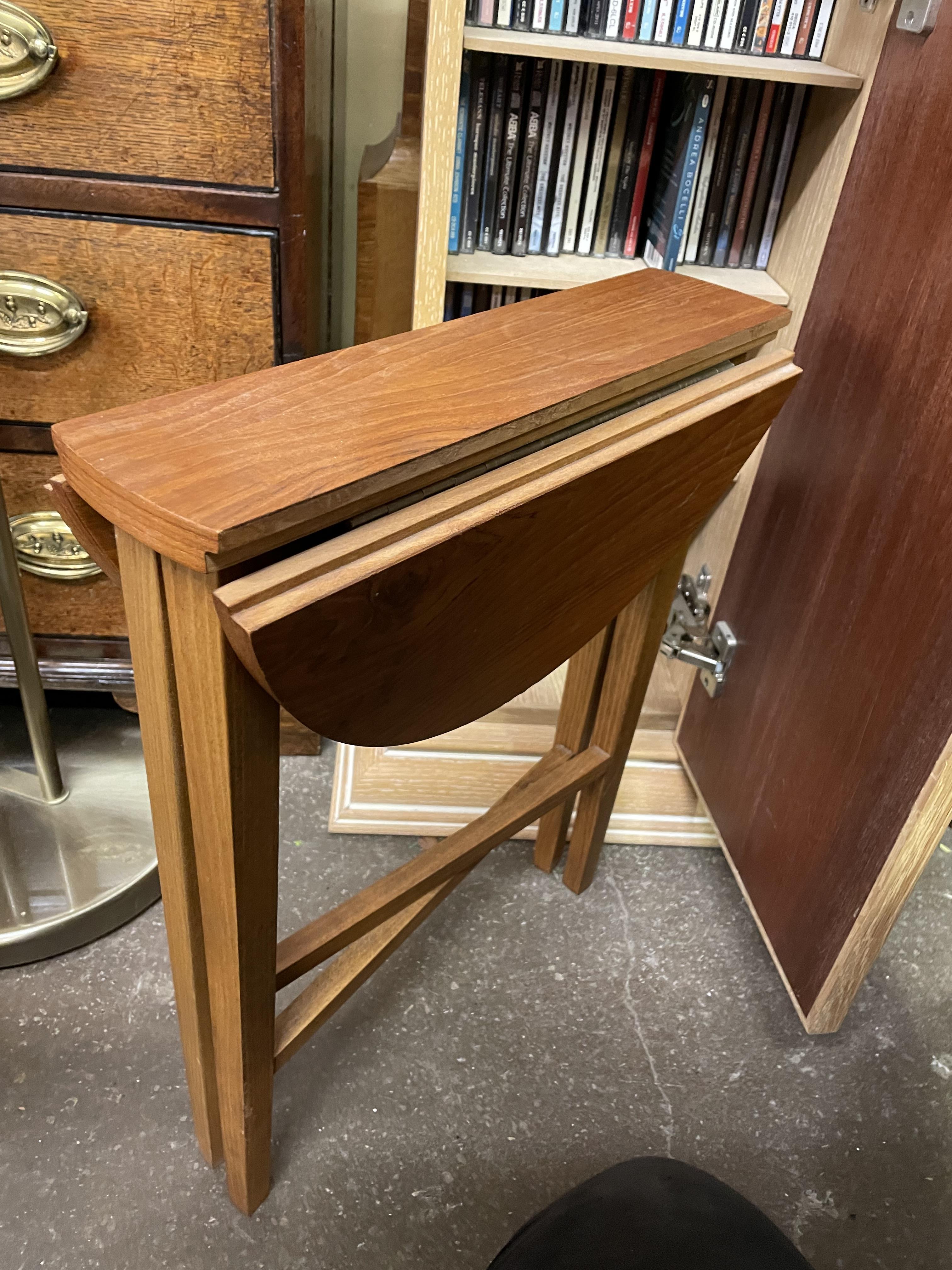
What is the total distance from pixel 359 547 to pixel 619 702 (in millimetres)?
699

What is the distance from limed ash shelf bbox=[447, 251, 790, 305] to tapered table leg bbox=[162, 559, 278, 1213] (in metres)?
0.70

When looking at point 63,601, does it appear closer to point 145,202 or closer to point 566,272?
point 145,202

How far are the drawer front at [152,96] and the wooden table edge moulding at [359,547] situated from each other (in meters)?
0.38

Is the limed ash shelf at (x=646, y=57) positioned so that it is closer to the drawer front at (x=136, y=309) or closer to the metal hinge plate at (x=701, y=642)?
the drawer front at (x=136, y=309)

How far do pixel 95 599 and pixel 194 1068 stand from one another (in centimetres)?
66

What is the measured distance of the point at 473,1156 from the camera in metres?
1.09

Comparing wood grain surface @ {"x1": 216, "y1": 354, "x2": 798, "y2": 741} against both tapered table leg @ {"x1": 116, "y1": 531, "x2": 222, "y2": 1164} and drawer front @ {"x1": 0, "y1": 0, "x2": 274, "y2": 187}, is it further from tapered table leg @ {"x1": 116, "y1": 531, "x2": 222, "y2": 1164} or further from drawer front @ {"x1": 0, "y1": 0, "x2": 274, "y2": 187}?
drawer front @ {"x1": 0, "y1": 0, "x2": 274, "y2": 187}

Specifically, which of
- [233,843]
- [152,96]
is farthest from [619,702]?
[152,96]

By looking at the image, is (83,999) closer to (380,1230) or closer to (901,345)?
(380,1230)

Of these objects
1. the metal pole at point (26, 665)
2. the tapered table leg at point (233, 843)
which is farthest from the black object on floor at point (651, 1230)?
the metal pole at point (26, 665)

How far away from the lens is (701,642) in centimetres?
137

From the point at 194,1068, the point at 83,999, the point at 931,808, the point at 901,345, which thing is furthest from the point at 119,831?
the point at 901,345

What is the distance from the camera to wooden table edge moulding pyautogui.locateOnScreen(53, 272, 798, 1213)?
56 centimetres

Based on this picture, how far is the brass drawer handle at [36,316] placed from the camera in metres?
1.04
